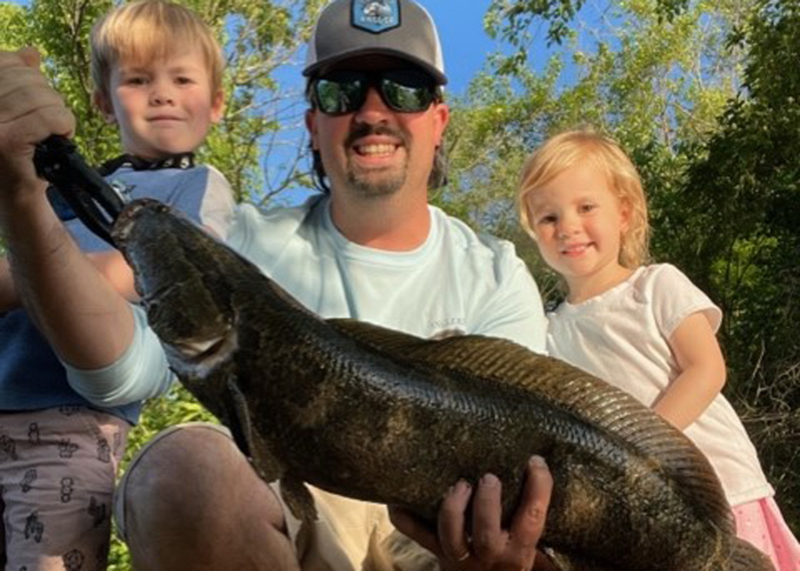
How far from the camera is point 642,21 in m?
27.3

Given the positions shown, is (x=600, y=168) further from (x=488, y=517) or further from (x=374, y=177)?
(x=488, y=517)

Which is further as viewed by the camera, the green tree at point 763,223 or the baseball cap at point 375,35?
the green tree at point 763,223

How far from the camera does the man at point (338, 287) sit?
2.26 meters

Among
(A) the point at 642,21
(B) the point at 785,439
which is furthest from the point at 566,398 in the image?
(A) the point at 642,21

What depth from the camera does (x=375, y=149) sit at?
3.20 meters

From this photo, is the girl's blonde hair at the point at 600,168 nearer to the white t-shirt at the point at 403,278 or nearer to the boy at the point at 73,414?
the white t-shirt at the point at 403,278

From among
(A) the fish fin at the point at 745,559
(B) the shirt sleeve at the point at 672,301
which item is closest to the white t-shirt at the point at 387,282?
(B) the shirt sleeve at the point at 672,301

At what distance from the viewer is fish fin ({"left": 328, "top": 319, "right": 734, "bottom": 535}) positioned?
2.10 metres

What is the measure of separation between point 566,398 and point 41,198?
1072mm

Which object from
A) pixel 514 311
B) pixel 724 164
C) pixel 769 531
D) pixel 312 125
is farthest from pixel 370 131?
pixel 724 164

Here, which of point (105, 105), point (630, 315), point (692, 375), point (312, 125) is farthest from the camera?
point (630, 315)

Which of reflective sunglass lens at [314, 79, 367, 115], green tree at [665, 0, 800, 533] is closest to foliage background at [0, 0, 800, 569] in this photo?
green tree at [665, 0, 800, 533]

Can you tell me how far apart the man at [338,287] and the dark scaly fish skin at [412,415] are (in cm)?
9

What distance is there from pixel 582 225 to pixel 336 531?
1563 millimetres
